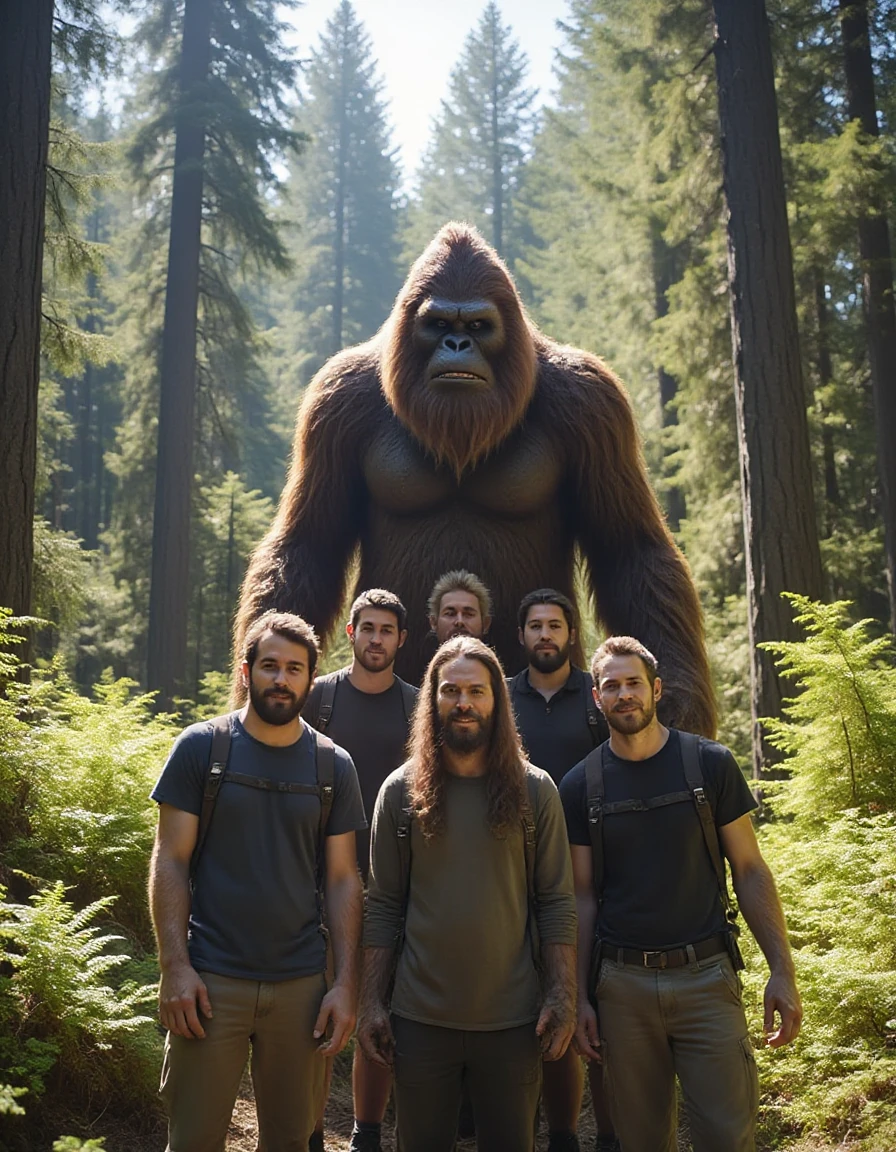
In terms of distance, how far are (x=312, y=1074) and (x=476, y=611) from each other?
1.69 m

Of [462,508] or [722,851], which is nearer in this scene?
[722,851]

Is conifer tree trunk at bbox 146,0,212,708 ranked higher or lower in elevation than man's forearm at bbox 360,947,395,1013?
higher

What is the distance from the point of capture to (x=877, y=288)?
1263cm

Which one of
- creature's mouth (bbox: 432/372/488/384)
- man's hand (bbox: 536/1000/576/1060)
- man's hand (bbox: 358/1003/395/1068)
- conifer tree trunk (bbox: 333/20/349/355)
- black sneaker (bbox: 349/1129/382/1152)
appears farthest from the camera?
conifer tree trunk (bbox: 333/20/349/355)

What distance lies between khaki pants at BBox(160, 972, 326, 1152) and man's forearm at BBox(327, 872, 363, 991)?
99 mm

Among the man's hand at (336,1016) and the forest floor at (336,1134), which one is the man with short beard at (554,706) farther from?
the man's hand at (336,1016)

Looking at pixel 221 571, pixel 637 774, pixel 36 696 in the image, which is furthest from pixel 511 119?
pixel 637 774

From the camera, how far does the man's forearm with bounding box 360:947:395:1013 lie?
3074 mm

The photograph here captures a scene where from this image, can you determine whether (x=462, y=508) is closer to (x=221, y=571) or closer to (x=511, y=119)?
(x=221, y=571)

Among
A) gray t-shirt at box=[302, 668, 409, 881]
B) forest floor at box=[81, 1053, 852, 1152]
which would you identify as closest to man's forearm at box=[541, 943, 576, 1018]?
gray t-shirt at box=[302, 668, 409, 881]

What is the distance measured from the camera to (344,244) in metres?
37.3

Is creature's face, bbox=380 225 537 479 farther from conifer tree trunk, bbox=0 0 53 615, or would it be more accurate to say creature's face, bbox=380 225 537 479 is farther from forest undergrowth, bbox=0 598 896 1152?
conifer tree trunk, bbox=0 0 53 615

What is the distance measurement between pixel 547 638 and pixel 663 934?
3.91 ft

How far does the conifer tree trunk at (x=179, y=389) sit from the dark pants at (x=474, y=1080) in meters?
11.3
